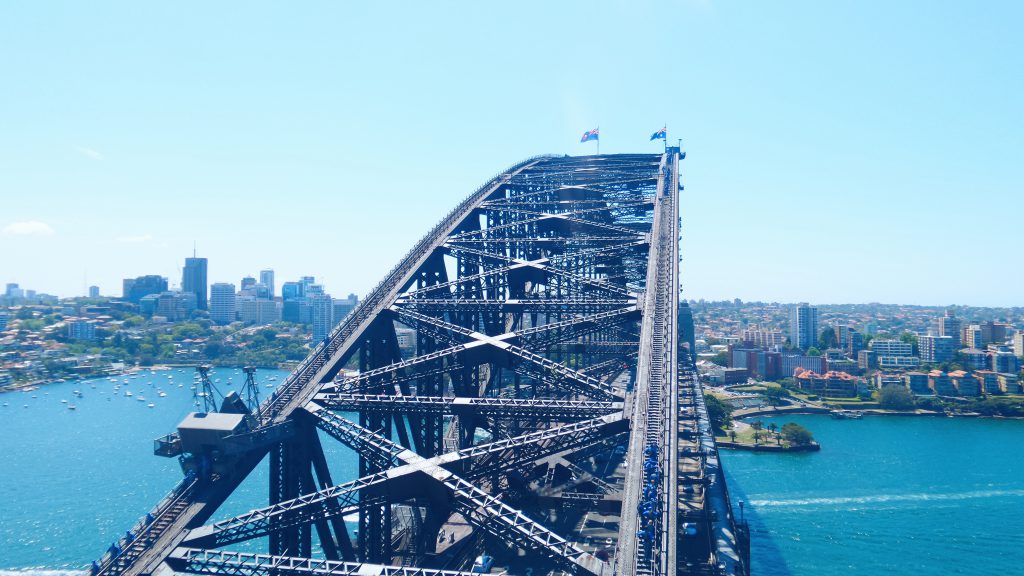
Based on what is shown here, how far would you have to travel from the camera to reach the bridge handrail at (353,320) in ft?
52.7

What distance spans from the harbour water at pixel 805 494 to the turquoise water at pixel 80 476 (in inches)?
5.2

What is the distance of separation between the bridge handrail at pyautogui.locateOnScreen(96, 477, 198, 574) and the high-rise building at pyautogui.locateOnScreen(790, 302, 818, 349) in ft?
579

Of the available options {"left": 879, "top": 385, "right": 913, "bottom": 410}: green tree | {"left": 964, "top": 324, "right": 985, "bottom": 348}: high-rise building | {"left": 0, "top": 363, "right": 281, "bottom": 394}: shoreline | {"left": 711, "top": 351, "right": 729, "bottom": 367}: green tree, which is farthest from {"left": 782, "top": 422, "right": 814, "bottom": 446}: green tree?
{"left": 964, "top": 324, "right": 985, "bottom": 348}: high-rise building

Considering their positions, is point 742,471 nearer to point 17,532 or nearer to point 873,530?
point 873,530

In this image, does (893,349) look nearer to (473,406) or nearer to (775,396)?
(775,396)

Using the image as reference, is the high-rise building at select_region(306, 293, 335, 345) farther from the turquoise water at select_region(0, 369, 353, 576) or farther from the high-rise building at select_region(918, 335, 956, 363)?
the high-rise building at select_region(918, 335, 956, 363)

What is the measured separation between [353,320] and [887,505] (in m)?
43.6

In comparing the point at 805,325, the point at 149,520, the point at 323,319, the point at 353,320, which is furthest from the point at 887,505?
the point at 323,319

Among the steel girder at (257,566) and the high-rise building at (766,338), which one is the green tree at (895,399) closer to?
the high-rise building at (766,338)

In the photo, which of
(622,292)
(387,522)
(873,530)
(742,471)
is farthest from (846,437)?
(387,522)

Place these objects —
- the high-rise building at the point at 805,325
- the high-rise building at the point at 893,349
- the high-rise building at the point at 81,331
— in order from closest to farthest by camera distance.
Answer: the high-rise building at the point at 893,349
the high-rise building at the point at 81,331
the high-rise building at the point at 805,325

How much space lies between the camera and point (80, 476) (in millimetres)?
52750

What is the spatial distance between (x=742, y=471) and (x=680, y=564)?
152ft

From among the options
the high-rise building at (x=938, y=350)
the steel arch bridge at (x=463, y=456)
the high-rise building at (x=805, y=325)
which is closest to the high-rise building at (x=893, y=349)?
the high-rise building at (x=938, y=350)
